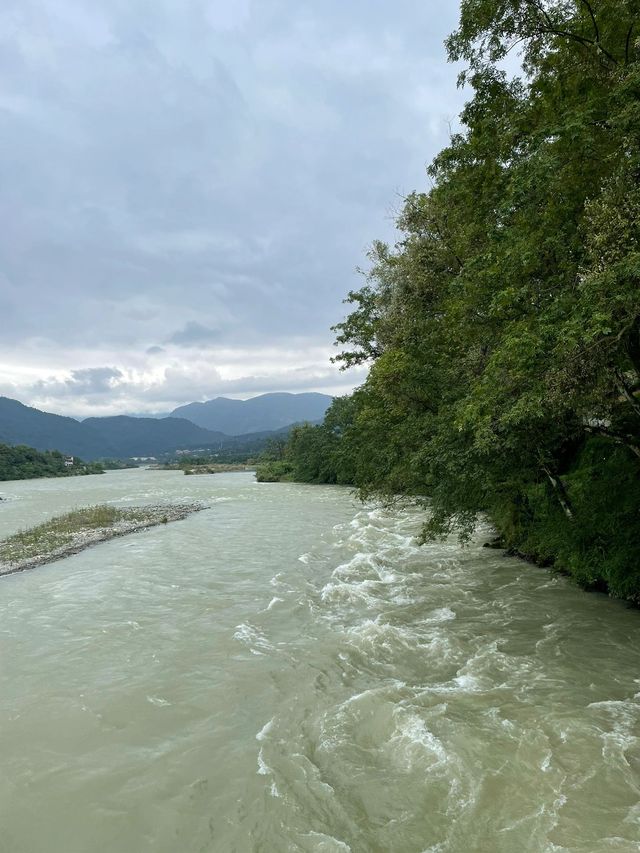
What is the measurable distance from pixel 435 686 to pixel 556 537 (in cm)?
871

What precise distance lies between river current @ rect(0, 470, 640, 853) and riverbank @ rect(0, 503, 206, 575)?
7420 millimetres

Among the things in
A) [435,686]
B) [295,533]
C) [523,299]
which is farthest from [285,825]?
[295,533]

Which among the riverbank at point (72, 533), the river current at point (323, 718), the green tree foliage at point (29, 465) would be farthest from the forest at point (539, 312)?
the green tree foliage at point (29, 465)

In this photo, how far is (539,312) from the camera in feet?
29.7

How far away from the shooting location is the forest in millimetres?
7867

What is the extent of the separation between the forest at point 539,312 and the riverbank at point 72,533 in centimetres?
1738

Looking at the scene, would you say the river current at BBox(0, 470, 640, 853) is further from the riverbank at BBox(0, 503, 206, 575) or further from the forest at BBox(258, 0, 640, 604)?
the riverbank at BBox(0, 503, 206, 575)

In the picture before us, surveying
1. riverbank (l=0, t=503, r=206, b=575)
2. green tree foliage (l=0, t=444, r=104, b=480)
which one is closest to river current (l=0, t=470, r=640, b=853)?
riverbank (l=0, t=503, r=206, b=575)

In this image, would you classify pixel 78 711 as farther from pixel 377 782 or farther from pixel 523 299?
pixel 523 299

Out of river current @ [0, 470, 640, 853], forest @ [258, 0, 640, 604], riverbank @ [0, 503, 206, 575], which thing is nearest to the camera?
river current @ [0, 470, 640, 853]

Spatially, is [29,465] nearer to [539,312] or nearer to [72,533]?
[72,533]

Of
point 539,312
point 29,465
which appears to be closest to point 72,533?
point 539,312

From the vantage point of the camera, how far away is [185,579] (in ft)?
62.6

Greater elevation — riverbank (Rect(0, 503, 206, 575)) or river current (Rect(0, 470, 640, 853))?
river current (Rect(0, 470, 640, 853))
